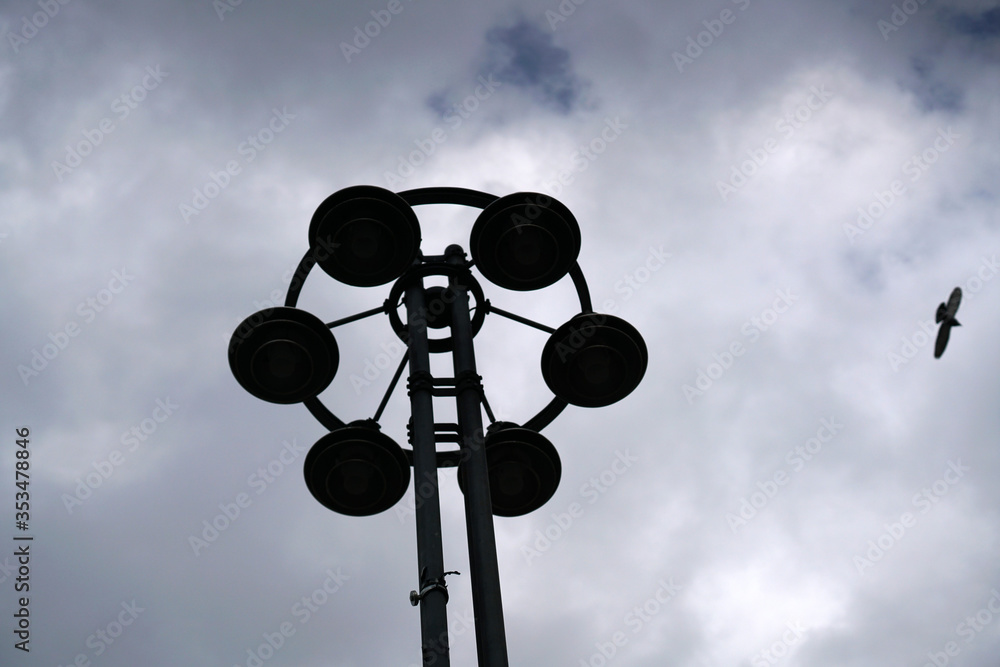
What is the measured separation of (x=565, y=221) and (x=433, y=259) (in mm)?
1160

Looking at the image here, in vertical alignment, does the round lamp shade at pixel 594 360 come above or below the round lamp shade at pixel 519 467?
above

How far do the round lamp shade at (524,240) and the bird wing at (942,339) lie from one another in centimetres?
322

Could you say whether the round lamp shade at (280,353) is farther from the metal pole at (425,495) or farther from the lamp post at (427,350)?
the metal pole at (425,495)

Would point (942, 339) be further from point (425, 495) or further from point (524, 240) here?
point (524, 240)

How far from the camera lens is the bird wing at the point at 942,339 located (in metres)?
4.24

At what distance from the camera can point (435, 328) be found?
748 cm

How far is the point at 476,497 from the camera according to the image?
6074mm

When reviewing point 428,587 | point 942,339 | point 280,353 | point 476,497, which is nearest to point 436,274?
point 280,353

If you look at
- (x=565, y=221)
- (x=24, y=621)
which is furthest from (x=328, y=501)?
(x=24, y=621)

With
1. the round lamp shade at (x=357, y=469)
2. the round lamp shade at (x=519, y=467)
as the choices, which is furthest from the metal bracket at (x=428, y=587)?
the round lamp shade at (x=519, y=467)

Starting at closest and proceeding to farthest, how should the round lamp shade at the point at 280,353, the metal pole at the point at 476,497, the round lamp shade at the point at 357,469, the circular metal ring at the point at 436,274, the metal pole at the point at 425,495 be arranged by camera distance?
the metal pole at the point at 425,495
the metal pole at the point at 476,497
the round lamp shade at the point at 357,469
the round lamp shade at the point at 280,353
the circular metal ring at the point at 436,274

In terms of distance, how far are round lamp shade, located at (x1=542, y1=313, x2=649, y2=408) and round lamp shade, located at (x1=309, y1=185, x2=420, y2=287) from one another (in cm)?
136

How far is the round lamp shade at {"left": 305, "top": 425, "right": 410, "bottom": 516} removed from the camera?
6652 millimetres

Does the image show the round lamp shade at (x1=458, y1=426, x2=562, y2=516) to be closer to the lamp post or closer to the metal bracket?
the lamp post
